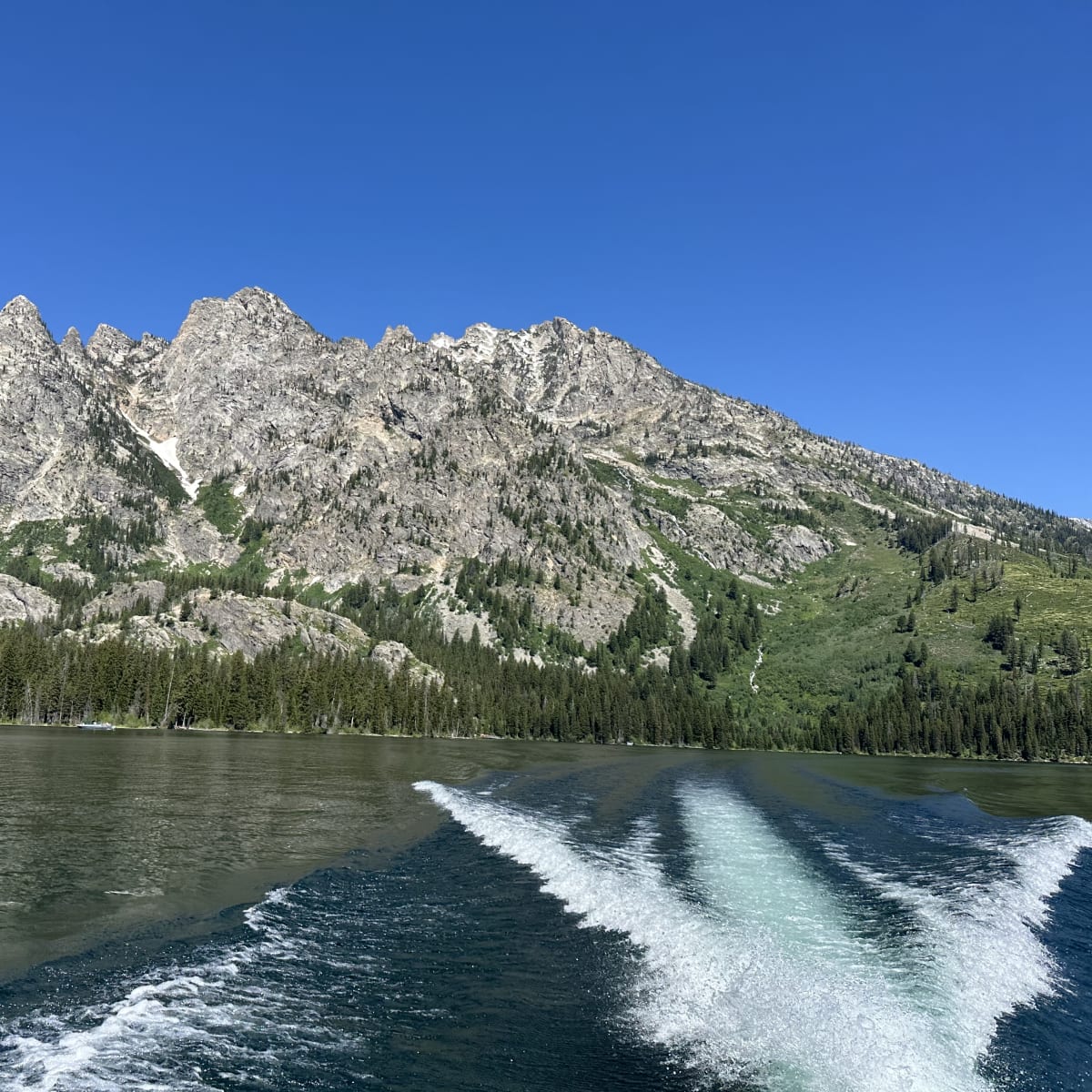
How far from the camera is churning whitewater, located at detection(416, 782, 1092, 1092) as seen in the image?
624 inches

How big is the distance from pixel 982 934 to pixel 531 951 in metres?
15.1

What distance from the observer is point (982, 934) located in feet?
81.1

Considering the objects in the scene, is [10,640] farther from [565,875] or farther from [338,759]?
[565,875]

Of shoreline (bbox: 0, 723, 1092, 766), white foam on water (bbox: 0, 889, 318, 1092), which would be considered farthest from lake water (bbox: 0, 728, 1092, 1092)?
shoreline (bbox: 0, 723, 1092, 766)

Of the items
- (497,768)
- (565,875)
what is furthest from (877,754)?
(565,875)

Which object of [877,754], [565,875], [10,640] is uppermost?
[10,640]

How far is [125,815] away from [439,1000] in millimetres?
34706

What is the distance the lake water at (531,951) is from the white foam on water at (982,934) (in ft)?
0.39

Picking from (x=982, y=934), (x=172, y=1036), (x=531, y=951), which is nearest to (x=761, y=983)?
(x=531, y=951)

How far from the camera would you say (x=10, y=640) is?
163250 millimetres

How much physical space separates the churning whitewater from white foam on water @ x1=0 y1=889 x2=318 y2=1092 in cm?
906

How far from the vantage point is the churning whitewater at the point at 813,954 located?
624 inches

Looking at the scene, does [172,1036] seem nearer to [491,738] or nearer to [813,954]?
[813,954]

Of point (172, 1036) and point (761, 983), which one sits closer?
point (172, 1036)
